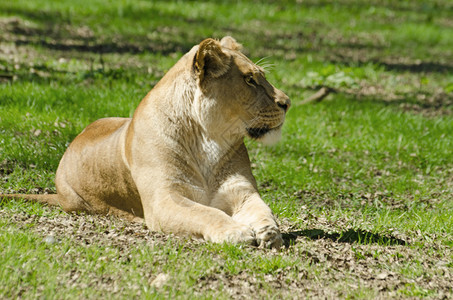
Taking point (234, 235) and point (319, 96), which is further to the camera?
point (319, 96)

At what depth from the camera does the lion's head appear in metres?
4.91

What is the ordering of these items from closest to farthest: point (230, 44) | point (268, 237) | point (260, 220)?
point (268, 237) < point (260, 220) < point (230, 44)

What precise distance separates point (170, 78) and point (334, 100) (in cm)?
515

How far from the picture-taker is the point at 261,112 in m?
5.01

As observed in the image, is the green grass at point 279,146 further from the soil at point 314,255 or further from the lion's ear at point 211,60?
the lion's ear at point 211,60

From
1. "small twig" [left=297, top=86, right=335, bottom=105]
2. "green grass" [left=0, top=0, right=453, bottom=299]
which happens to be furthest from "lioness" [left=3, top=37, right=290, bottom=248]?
"small twig" [left=297, top=86, right=335, bottom=105]

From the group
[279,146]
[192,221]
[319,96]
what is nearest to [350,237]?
[192,221]

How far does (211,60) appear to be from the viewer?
4.88 metres

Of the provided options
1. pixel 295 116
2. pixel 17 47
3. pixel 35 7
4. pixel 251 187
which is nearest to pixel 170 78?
pixel 251 187

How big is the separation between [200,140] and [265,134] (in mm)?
513

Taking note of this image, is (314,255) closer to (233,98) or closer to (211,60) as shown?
(233,98)

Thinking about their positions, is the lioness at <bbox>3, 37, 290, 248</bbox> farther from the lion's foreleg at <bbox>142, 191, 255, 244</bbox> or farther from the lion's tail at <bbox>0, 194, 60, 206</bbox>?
the lion's tail at <bbox>0, 194, 60, 206</bbox>

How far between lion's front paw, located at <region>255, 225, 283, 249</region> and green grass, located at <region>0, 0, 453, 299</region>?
0.31 feet

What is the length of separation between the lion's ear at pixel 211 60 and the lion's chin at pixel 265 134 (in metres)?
0.53
